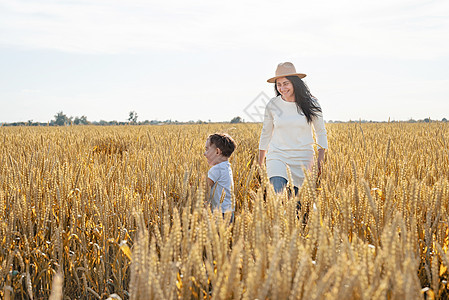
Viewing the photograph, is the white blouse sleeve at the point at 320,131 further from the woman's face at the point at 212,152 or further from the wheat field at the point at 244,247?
the woman's face at the point at 212,152

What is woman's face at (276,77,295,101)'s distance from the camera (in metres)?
3.02

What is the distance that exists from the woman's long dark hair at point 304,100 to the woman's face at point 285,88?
29mm

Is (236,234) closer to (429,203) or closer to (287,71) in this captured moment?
(429,203)

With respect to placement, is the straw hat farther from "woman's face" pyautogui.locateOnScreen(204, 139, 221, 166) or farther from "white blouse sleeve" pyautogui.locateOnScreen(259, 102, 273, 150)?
"woman's face" pyautogui.locateOnScreen(204, 139, 221, 166)

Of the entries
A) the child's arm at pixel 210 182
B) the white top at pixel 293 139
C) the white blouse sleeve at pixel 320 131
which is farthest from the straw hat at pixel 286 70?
the child's arm at pixel 210 182

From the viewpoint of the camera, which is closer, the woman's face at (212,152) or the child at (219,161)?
the child at (219,161)

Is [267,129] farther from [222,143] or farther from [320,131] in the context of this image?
[222,143]

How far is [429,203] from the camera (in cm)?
142

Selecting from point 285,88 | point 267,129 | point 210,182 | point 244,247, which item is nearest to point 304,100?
point 285,88

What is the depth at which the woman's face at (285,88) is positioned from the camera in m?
3.02

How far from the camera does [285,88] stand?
302 centimetres

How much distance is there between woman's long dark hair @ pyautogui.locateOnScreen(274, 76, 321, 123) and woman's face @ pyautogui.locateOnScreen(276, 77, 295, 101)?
3 cm

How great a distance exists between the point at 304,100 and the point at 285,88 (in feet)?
0.58

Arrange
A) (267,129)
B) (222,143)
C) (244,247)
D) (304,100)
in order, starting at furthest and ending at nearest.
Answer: (267,129) < (304,100) < (222,143) < (244,247)
